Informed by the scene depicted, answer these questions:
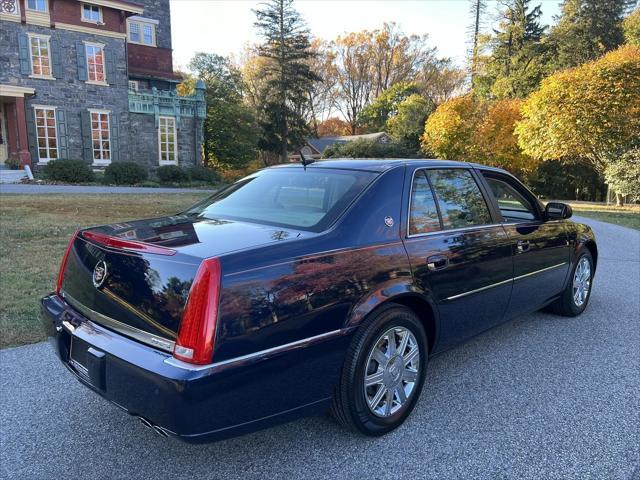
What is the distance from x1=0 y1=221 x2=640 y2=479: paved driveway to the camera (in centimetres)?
251

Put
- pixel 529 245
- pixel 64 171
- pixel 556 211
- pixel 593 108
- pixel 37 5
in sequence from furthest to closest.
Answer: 1. pixel 37 5
2. pixel 64 171
3. pixel 593 108
4. pixel 556 211
5. pixel 529 245

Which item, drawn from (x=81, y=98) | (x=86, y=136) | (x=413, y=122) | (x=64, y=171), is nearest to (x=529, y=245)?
(x=64, y=171)

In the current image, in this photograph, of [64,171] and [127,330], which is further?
[64,171]

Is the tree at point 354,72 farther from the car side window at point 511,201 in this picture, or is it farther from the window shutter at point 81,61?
the car side window at point 511,201

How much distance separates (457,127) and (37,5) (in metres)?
22.3

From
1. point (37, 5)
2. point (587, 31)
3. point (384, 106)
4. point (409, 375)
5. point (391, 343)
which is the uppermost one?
point (587, 31)

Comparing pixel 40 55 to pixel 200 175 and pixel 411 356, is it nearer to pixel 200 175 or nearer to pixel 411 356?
pixel 200 175

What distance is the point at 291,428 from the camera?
9.51 ft

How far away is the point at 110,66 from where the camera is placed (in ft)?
79.1

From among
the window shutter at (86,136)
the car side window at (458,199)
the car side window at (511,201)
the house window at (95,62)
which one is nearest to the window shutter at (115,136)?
the window shutter at (86,136)

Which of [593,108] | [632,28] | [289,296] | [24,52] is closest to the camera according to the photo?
[289,296]

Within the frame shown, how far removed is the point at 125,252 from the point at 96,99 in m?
24.7

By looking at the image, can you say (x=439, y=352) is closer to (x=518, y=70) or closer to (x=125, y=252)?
(x=125, y=252)

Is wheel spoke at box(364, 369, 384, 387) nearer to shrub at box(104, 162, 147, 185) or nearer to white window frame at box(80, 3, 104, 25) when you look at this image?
shrub at box(104, 162, 147, 185)
